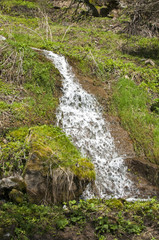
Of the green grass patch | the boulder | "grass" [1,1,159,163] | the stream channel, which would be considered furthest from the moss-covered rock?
the boulder

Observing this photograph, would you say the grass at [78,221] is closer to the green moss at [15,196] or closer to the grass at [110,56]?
the green moss at [15,196]

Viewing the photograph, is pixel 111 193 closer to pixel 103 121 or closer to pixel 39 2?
pixel 103 121

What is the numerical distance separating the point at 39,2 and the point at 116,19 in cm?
685

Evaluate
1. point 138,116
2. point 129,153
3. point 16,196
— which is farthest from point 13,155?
point 138,116

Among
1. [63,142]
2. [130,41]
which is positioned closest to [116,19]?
[130,41]

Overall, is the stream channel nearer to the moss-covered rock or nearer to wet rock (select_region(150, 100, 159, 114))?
the moss-covered rock

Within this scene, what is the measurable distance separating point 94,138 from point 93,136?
0.25ft

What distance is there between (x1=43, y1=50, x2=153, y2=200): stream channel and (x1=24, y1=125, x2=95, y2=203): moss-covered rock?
0.87 metres

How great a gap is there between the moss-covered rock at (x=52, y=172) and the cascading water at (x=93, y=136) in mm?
904

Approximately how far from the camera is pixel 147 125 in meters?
8.10

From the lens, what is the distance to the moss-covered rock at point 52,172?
4.70 metres

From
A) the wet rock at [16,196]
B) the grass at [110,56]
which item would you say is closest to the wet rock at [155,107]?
the grass at [110,56]

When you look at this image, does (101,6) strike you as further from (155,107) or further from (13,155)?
(13,155)

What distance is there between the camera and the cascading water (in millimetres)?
6406
